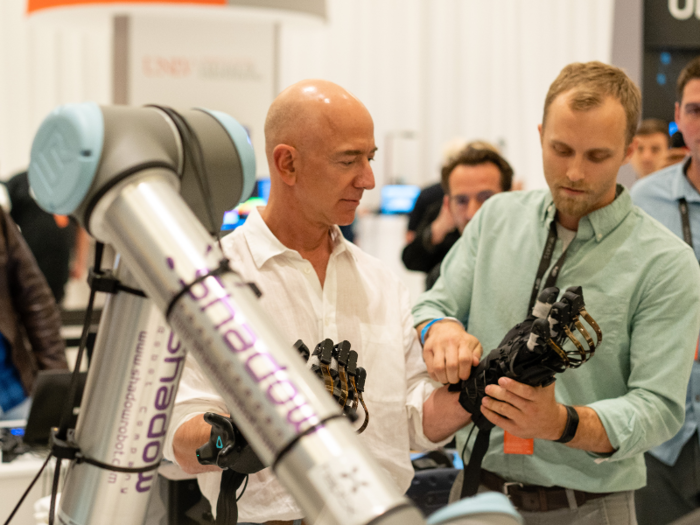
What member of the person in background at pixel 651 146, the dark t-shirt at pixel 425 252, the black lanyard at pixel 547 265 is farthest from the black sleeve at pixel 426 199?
the black lanyard at pixel 547 265

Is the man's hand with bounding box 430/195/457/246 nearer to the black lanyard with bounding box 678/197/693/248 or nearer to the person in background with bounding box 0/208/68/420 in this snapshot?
the black lanyard with bounding box 678/197/693/248

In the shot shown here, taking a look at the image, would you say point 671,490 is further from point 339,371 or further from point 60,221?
point 60,221

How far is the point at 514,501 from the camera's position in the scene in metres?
1.45

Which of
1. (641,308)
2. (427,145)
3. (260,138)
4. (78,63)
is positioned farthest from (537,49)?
(641,308)

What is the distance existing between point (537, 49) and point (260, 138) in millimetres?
3588

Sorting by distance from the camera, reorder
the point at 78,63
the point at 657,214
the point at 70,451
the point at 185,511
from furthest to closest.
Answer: the point at 78,63, the point at 657,214, the point at 185,511, the point at 70,451

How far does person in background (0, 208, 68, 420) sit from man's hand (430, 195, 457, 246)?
1652 millimetres

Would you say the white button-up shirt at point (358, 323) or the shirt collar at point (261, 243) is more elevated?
the shirt collar at point (261, 243)

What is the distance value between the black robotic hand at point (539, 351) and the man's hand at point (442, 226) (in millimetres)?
1917

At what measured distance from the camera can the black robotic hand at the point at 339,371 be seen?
0.87 metres

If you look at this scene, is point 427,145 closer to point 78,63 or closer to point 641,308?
point 78,63

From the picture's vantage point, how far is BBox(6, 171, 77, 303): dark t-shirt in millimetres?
4484

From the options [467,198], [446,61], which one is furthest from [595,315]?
[446,61]

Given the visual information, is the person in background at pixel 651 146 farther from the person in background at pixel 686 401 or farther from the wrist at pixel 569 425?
the wrist at pixel 569 425
